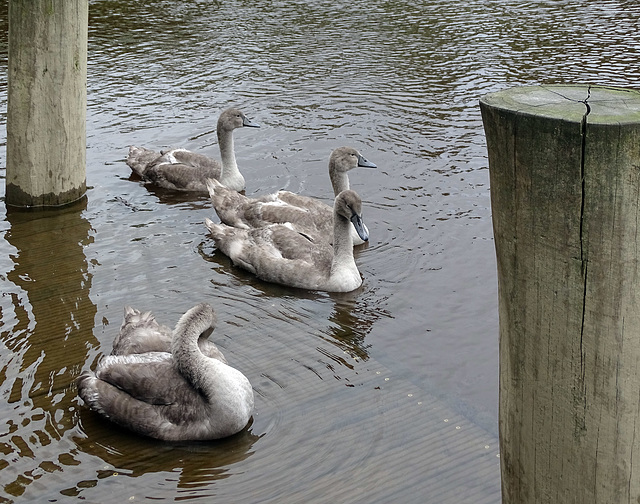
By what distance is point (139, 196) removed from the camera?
10586 mm

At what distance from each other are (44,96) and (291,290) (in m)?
3.25

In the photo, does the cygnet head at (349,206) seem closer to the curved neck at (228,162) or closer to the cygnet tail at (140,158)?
the curved neck at (228,162)

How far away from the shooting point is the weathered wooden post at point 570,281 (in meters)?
2.87

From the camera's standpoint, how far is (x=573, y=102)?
10.1 feet

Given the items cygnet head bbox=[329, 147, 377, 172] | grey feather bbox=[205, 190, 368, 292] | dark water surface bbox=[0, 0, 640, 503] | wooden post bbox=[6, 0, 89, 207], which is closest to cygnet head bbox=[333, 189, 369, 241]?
grey feather bbox=[205, 190, 368, 292]

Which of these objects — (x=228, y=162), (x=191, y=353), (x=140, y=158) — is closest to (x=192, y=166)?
(x=228, y=162)

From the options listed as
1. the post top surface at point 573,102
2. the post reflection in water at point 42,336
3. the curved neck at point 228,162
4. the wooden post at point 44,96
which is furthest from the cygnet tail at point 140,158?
the post top surface at point 573,102

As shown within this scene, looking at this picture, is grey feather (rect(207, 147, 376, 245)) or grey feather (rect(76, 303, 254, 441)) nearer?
grey feather (rect(76, 303, 254, 441))

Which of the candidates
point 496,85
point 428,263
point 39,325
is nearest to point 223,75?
point 496,85

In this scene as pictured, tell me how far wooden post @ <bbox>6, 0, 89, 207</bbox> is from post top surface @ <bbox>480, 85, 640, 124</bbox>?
653 centimetres

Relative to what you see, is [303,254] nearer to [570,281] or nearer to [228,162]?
[228,162]

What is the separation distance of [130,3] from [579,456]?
68.5 ft

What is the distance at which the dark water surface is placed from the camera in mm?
5398

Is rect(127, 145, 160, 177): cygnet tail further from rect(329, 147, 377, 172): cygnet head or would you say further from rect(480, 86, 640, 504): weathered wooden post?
rect(480, 86, 640, 504): weathered wooden post
